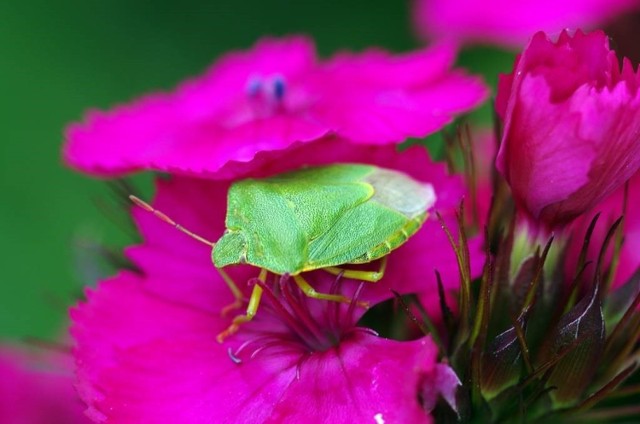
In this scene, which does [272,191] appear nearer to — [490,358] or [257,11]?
[490,358]

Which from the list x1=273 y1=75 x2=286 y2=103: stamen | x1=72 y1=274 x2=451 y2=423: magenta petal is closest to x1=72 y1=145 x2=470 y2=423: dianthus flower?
x1=72 y1=274 x2=451 y2=423: magenta petal

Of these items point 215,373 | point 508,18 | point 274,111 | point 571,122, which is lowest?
point 508,18

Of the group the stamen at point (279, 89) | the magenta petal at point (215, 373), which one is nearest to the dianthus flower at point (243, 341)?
the magenta petal at point (215, 373)

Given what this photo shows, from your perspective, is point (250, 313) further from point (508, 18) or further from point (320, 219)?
point (508, 18)

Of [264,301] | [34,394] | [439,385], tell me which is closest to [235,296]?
[264,301]

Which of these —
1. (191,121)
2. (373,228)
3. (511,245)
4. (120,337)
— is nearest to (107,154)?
(191,121)

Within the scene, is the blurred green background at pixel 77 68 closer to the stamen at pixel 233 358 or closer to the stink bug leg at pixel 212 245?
the stink bug leg at pixel 212 245

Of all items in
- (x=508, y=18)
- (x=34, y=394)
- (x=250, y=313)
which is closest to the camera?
(x=250, y=313)
